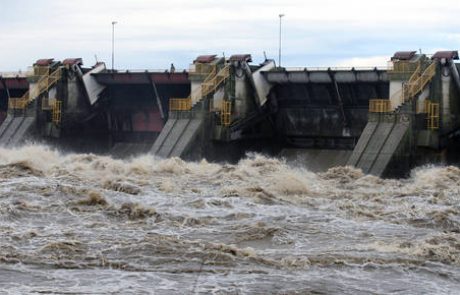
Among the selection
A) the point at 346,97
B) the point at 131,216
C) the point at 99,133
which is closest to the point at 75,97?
the point at 99,133

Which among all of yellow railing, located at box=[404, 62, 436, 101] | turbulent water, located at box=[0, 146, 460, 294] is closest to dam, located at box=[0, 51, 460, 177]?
yellow railing, located at box=[404, 62, 436, 101]

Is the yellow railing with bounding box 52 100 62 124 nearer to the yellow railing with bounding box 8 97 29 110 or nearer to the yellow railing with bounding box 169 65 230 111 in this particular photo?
the yellow railing with bounding box 8 97 29 110

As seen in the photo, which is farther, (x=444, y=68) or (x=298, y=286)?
(x=444, y=68)

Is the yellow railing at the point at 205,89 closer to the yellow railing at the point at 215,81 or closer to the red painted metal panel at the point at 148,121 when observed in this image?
the yellow railing at the point at 215,81

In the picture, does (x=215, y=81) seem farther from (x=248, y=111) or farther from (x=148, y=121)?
(x=148, y=121)

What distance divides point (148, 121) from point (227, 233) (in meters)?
18.7

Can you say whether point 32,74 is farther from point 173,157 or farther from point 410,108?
point 410,108

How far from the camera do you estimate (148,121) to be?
106 ft

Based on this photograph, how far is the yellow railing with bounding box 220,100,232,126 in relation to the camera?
28.2 m

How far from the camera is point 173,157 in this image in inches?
1036

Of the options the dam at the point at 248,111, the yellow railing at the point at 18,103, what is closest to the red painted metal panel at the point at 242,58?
the dam at the point at 248,111

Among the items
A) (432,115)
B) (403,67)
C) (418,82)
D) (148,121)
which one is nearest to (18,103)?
(148,121)

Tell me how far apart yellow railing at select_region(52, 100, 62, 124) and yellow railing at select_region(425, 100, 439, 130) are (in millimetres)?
14326

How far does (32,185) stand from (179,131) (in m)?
9.06
